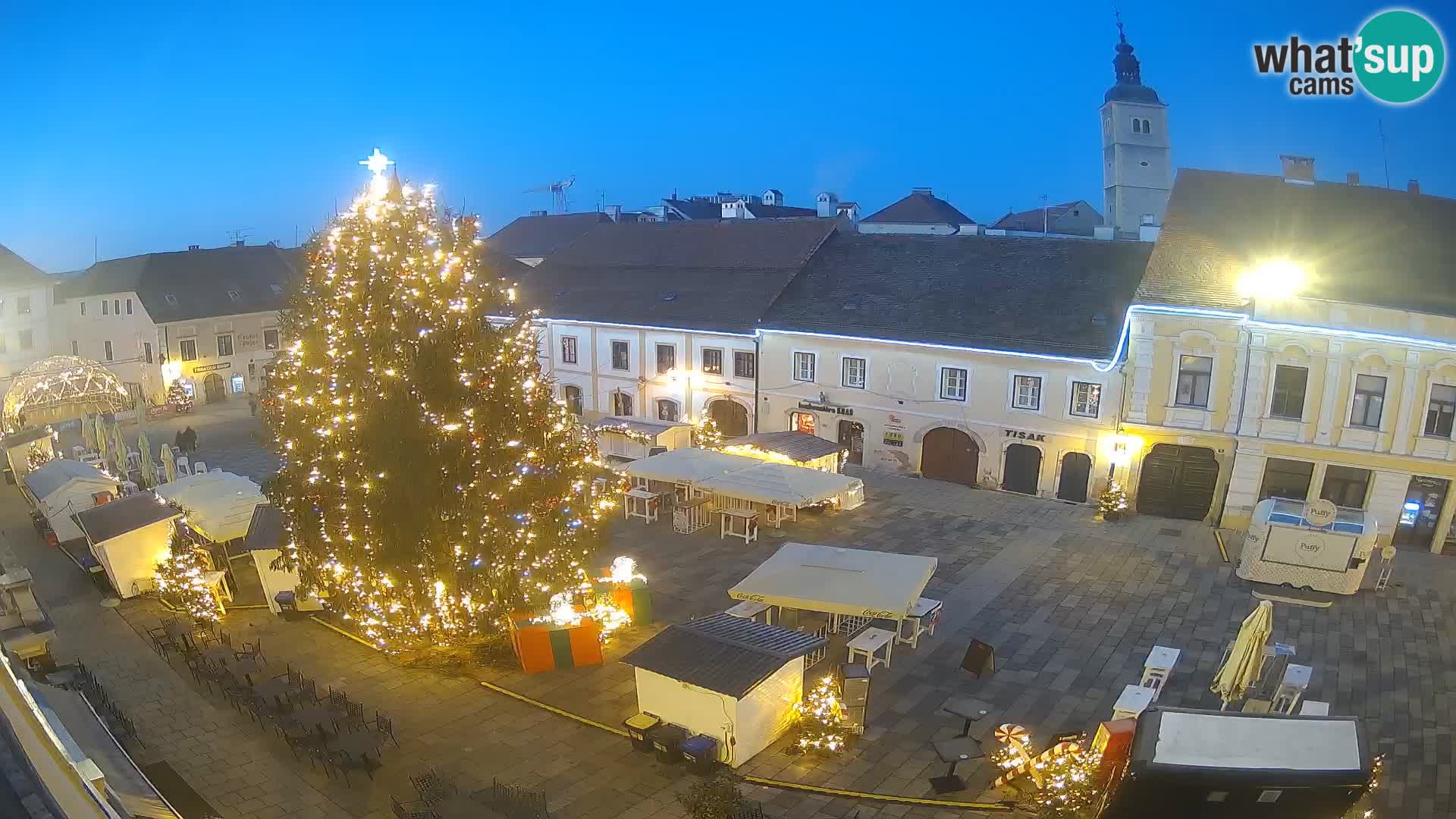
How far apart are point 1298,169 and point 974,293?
1030 centimetres

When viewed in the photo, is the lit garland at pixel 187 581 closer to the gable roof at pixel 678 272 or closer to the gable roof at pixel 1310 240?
the gable roof at pixel 678 272

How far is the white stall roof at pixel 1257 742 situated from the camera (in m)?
9.45

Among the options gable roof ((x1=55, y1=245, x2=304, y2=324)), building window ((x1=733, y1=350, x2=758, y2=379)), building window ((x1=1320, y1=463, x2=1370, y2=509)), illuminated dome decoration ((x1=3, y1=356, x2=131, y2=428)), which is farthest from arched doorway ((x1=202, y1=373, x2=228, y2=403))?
building window ((x1=1320, y1=463, x2=1370, y2=509))

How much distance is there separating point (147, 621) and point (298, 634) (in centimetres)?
362

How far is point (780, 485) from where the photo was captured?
22656 mm

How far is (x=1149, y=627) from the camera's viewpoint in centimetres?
1820

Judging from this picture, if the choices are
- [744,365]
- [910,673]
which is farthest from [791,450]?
[910,673]

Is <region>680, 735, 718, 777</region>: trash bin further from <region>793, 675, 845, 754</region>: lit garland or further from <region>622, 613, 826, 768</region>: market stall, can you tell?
<region>793, 675, 845, 754</region>: lit garland

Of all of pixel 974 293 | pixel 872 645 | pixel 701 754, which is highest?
pixel 974 293

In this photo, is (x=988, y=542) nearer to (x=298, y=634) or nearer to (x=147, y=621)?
(x=298, y=634)

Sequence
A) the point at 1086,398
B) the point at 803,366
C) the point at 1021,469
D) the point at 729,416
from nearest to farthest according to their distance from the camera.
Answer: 1. the point at 1086,398
2. the point at 1021,469
3. the point at 803,366
4. the point at 729,416

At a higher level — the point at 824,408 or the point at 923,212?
the point at 923,212

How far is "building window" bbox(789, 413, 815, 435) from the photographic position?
3156cm

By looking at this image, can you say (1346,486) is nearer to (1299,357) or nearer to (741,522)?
(1299,357)
